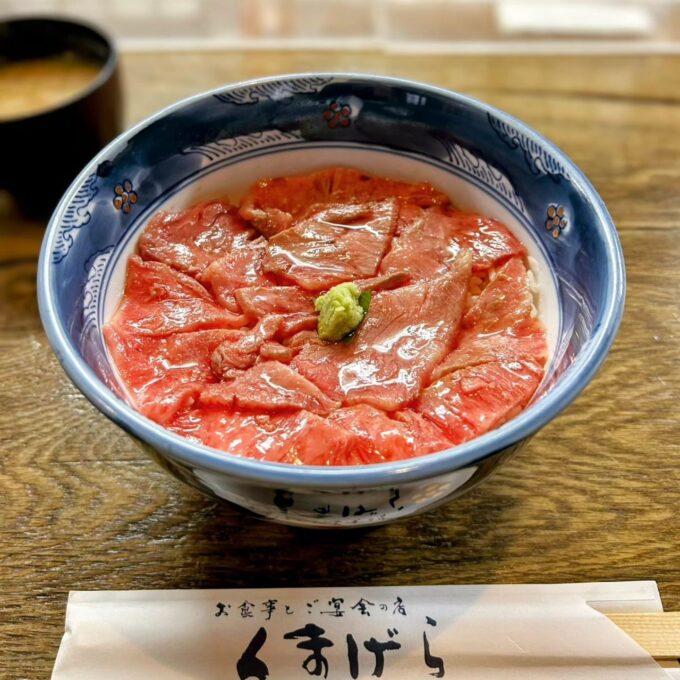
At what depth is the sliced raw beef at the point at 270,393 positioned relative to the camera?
1.57m

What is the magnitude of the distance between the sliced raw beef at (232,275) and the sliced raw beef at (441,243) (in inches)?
12.9

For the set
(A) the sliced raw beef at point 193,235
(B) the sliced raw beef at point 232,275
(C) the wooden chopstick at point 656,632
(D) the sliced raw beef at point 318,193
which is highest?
(D) the sliced raw beef at point 318,193

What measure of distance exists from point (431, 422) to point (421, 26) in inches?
99.6

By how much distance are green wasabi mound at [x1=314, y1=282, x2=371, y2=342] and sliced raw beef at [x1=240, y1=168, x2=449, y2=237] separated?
39 centimetres

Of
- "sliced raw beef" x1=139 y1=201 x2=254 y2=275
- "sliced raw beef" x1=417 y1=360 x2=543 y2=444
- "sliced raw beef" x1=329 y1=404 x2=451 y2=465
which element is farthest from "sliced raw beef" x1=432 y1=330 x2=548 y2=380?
"sliced raw beef" x1=139 y1=201 x2=254 y2=275

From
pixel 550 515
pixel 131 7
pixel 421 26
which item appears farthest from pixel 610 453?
pixel 131 7

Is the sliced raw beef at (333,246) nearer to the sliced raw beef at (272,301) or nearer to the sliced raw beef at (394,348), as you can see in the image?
the sliced raw beef at (272,301)

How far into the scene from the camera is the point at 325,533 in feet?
5.49

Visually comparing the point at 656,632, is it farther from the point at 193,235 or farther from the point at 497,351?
the point at 193,235

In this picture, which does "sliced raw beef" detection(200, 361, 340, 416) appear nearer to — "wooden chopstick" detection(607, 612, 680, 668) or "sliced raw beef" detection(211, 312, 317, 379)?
"sliced raw beef" detection(211, 312, 317, 379)

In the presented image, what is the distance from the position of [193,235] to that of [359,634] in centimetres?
108

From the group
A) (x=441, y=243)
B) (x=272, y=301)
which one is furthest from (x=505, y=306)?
(x=272, y=301)

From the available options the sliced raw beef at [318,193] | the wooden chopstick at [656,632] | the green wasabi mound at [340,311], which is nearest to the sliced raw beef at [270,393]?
the green wasabi mound at [340,311]

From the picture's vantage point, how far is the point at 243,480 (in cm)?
125
